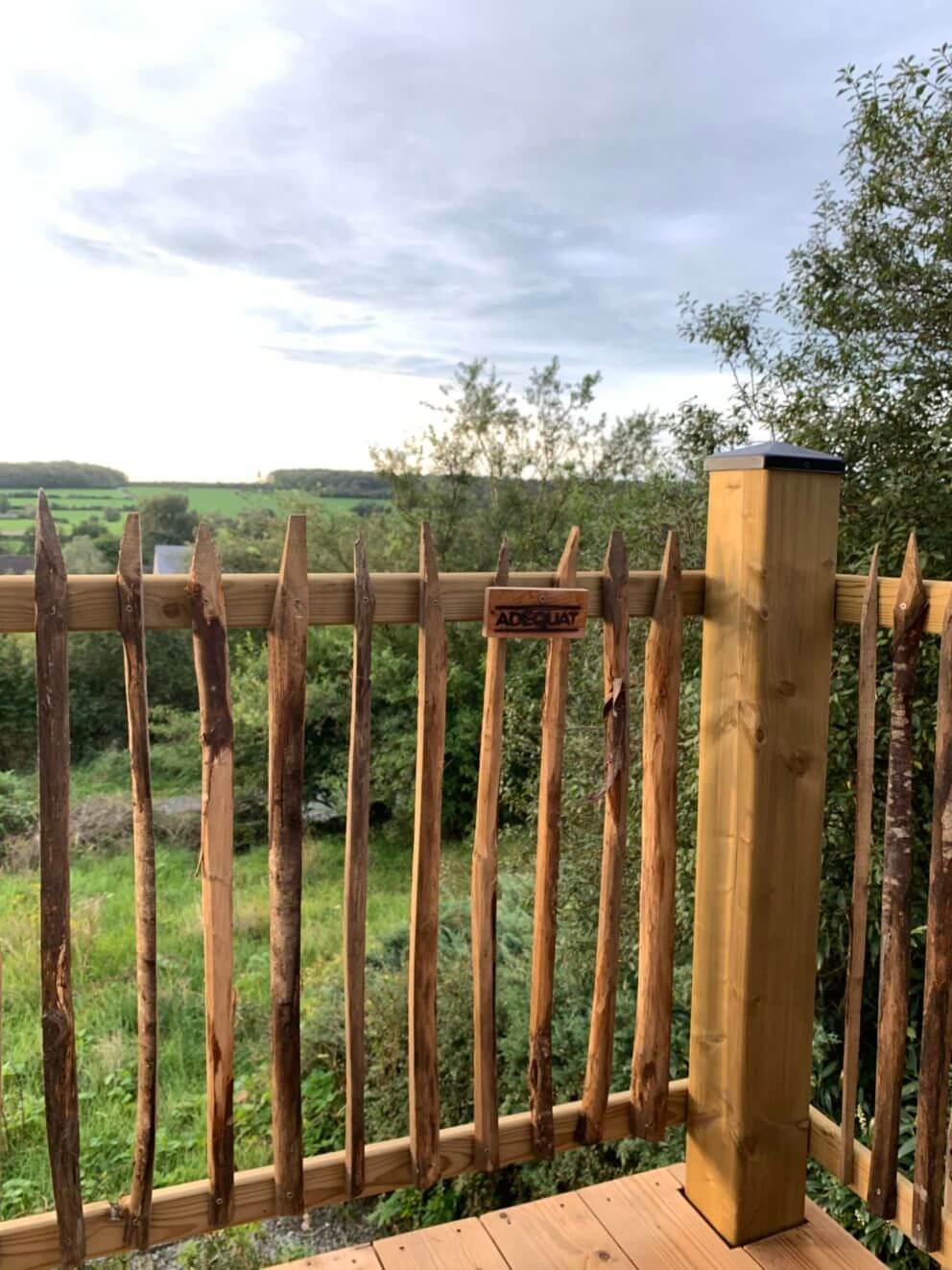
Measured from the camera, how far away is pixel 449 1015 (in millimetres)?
3906

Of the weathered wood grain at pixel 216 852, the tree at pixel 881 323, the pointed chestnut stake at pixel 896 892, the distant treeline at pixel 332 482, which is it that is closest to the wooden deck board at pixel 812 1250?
the pointed chestnut stake at pixel 896 892

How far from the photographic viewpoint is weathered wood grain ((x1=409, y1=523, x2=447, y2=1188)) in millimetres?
1306

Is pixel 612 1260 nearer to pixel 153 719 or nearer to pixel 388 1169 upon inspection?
pixel 388 1169

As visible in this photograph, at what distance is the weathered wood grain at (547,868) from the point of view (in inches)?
54.7

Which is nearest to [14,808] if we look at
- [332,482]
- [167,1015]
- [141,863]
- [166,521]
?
[166,521]

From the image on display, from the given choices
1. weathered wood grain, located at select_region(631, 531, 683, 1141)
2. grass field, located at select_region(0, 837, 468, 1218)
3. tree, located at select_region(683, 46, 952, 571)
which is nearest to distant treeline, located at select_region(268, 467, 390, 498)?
grass field, located at select_region(0, 837, 468, 1218)

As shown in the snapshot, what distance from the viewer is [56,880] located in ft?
3.76

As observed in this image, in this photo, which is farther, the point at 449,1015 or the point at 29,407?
the point at 29,407

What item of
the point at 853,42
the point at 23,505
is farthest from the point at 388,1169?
the point at 23,505

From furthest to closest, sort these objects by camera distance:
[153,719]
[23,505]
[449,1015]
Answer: [153,719] < [23,505] < [449,1015]

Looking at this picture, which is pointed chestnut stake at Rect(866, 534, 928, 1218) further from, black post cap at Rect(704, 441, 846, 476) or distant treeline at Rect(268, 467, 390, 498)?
distant treeline at Rect(268, 467, 390, 498)

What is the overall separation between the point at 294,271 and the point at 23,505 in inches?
300

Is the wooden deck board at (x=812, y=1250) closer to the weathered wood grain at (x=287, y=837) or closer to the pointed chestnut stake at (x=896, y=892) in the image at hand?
the pointed chestnut stake at (x=896, y=892)

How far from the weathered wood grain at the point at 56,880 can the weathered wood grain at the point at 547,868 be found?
66 cm
